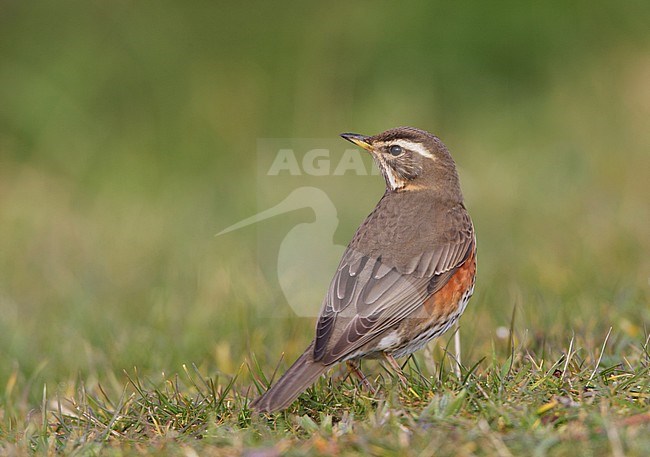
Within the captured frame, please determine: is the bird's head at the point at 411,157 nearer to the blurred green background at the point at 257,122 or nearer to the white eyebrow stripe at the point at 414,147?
the white eyebrow stripe at the point at 414,147

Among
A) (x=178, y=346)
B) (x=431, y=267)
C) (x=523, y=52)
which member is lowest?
(x=178, y=346)

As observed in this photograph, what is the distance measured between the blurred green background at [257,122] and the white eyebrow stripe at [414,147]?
1.94 metres

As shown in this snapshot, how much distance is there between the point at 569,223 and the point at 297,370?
512cm

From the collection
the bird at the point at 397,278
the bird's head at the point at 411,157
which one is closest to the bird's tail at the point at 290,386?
the bird at the point at 397,278

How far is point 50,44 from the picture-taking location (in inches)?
555

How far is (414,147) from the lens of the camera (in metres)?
6.89

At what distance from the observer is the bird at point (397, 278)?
5551mm

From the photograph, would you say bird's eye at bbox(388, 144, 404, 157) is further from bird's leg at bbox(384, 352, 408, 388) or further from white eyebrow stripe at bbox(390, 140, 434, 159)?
bird's leg at bbox(384, 352, 408, 388)

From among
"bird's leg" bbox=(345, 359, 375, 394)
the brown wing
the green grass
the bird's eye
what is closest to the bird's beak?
the bird's eye

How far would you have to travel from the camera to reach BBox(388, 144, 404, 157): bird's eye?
688 cm

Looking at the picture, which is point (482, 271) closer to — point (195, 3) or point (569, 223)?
point (569, 223)

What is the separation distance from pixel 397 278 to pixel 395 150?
119cm

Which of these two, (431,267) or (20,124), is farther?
(20,124)

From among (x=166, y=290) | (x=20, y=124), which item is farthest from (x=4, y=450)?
(x=20, y=124)
